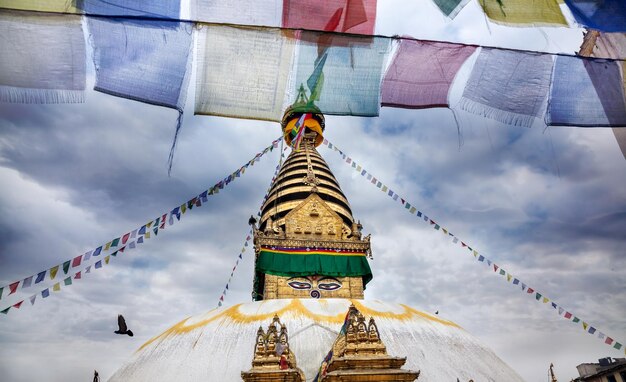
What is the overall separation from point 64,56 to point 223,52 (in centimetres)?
153

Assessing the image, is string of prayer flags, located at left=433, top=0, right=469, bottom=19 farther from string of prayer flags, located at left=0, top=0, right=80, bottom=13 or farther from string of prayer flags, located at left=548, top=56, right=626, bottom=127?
string of prayer flags, located at left=0, top=0, right=80, bottom=13

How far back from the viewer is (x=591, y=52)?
6.00 meters

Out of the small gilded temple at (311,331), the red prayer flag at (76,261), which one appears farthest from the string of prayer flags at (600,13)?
the red prayer flag at (76,261)

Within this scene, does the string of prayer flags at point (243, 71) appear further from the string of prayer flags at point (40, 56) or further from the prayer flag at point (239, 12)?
the string of prayer flags at point (40, 56)

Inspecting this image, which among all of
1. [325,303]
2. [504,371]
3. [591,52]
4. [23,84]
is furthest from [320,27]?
[504,371]

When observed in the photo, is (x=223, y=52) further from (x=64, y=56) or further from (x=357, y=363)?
(x=357, y=363)

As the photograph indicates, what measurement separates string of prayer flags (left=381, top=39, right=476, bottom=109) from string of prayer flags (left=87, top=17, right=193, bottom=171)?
2303mm

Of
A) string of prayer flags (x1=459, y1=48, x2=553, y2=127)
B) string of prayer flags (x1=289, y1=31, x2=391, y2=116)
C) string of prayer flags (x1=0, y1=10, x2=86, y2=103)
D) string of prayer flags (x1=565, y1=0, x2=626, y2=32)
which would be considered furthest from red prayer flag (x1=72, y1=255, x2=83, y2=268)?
string of prayer flags (x1=565, y1=0, x2=626, y2=32)

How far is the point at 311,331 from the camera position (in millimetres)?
8211

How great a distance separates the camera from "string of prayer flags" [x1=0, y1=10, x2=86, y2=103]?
343 centimetres

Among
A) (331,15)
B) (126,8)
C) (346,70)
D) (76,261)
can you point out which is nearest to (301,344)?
(76,261)

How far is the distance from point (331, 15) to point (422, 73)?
4.15 feet

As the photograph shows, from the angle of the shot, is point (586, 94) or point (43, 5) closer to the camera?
point (43, 5)

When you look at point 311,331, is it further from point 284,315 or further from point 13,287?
point 13,287
